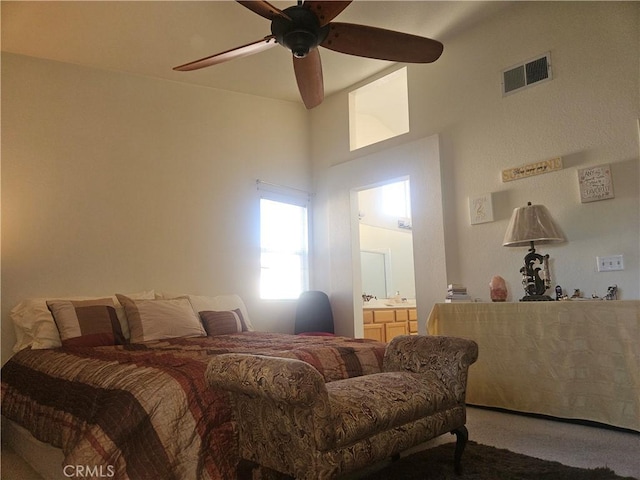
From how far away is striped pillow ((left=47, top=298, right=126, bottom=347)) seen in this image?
2775 millimetres

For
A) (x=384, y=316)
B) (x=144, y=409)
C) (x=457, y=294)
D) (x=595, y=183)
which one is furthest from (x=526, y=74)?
(x=144, y=409)

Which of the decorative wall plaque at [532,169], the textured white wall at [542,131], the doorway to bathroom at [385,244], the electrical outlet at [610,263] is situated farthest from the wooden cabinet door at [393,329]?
the electrical outlet at [610,263]

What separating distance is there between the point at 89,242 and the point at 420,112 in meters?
3.19

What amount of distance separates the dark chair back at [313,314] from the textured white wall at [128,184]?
0.15 meters

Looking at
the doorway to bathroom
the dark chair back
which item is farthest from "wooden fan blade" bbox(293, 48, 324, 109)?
the doorway to bathroom

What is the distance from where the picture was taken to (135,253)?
3.71 m

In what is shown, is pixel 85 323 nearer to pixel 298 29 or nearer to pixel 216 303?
pixel 216 303

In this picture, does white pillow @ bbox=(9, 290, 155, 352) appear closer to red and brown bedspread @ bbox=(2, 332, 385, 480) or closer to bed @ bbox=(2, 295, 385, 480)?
bed @ bbox=(2, 295, 385, 480)

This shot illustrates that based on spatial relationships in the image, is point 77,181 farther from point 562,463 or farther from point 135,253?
point 562,463

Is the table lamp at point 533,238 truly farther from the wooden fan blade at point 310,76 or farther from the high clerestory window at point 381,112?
the high clerestory window at point 381,112

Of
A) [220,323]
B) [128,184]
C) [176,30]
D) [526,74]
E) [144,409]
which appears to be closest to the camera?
[144,409]

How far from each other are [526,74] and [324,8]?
2.29m

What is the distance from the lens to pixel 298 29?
212 cm

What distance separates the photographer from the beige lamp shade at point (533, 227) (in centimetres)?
315
